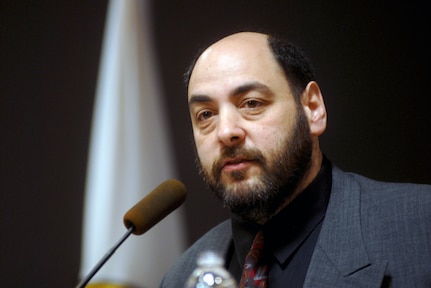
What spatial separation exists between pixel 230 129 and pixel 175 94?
0.41m

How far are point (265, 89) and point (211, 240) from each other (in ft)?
1.55

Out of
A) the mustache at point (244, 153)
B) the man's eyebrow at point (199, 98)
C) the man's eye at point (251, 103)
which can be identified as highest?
the man's eyebrow at point (199, 98)

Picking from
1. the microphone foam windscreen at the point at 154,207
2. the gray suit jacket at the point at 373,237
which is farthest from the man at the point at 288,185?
the microphone foam windscreen at the point at 154,207

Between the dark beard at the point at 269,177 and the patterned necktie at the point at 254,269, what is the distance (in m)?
0.09

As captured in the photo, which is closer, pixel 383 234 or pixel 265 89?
pixel 383 234

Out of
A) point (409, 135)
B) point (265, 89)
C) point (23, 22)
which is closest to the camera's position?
point (265, 89)

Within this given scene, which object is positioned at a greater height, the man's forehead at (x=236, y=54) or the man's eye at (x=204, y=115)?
the man's forehead at (x=236, y=54)

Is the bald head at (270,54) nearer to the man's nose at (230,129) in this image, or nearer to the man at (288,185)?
the man at (288,185)

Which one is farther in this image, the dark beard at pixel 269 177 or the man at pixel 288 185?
the dark beard at pixel 269 177

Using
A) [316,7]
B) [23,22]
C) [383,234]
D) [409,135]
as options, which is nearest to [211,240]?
[383,234]

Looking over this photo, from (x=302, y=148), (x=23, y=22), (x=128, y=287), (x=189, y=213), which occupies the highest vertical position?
(x=23, y=22)

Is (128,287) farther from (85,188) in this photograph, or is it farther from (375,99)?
(375,99)

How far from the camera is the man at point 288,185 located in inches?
44.4

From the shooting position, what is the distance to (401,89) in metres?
1.46
